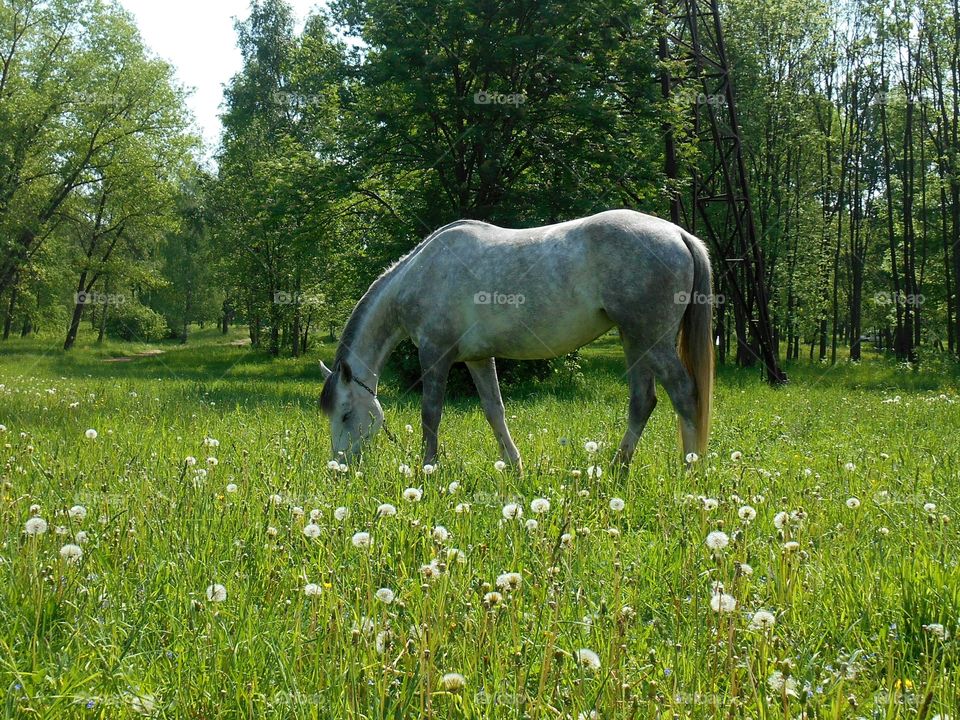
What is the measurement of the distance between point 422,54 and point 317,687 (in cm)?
1507

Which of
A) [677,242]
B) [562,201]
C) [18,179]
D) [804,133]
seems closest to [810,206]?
[804,133]

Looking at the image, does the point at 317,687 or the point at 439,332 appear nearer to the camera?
the point at 317,687

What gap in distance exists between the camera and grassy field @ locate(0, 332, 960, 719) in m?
2.00

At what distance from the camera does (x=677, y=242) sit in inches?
231

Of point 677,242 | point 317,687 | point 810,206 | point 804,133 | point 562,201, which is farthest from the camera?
point 810,206

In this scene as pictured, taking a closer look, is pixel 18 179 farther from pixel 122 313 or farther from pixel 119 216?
pixel 122 313

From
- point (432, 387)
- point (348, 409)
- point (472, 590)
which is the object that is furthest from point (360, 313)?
point (472, 590)

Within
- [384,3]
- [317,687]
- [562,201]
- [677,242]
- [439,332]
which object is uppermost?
[384,3]

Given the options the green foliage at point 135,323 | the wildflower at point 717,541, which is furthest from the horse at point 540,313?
the green foliage at point 135,323

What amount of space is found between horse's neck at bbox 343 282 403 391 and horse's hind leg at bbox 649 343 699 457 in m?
2.58

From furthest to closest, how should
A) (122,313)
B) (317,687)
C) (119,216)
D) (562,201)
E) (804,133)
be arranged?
(122,313), (119,216), (804,133), (562,201), (317,687)

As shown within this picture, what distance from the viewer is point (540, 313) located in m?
6.05
